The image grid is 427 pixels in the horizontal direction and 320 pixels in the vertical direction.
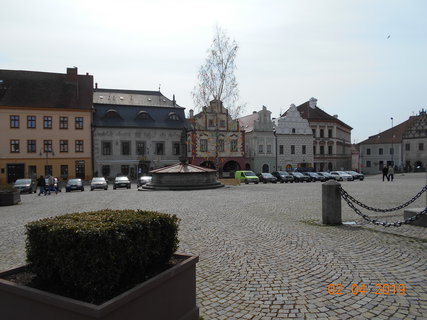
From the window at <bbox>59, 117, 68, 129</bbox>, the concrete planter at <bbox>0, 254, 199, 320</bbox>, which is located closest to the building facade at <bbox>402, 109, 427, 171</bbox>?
the window at <bbox>59, 117, 68, 129</bbox>

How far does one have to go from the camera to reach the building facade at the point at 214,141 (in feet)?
169

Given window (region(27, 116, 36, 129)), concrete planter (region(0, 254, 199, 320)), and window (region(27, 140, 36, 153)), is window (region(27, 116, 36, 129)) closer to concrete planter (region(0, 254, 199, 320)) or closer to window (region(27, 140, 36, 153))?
window (region(27, 140, 36, 153))

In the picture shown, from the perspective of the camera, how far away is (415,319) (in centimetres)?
378

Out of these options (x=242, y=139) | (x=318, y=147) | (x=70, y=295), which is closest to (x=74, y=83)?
(x=242, y=139)

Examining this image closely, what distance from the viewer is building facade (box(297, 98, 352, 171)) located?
6419 centimetres

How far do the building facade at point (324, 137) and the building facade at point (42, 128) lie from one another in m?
41.6

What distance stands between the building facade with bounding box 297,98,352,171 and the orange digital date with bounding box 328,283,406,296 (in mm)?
60589

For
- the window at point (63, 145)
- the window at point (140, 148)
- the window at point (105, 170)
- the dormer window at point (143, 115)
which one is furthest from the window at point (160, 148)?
the window at point (63, 145)

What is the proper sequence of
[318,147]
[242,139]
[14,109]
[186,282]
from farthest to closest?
A: 1. [318,147]
2. [242,139]
3. [14,109]
4. [186,282]

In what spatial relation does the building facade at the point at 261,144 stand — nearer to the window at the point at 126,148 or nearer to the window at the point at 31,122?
the window at the point at 126,148

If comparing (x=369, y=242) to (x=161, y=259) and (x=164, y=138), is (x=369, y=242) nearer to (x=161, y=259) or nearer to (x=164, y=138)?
(x=161, y=259)

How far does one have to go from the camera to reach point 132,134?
49.6 meters

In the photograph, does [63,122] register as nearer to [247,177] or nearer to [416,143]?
[247,177]

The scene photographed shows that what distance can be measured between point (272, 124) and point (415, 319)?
55.2 m
